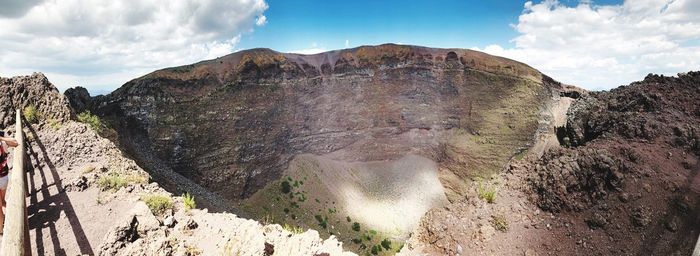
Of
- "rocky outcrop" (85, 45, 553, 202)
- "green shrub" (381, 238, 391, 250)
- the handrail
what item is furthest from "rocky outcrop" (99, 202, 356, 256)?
"green shrub" (381, 238, 391, 250)

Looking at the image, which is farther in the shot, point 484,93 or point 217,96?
point 484,93

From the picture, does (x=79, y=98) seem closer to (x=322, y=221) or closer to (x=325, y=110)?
(x=322, y=221)

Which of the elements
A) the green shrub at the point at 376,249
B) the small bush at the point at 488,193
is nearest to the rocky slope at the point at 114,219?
the small bush at the point at 488,193

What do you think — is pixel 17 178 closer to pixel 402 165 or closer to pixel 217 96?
pixel 217 96

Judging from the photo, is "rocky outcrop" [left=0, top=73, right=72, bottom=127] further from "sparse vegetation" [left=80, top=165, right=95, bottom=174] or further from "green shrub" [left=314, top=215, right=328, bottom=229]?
"green shrub" [left=314, top=215, right=328, bottom=229]

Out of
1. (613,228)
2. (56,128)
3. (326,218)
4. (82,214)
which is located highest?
(56,128)

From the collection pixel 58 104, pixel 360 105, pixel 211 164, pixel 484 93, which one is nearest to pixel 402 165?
pixel 360 105

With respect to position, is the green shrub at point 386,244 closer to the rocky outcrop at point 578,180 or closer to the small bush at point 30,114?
the rocky outcrop at point 578,180
